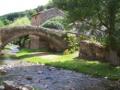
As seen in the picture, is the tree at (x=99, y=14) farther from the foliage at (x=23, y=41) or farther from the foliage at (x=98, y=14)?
the foliage at (x=23, y=41)

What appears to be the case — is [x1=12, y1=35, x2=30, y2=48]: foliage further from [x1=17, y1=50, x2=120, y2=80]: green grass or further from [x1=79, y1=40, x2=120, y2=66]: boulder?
[x1=17, y1=50, x2=120, y2=80]: green grass

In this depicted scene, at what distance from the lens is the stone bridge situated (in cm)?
6181

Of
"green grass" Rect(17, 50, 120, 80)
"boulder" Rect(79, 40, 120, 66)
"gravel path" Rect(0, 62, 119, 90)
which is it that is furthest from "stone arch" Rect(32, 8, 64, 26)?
"gravel path" Rect(0, 62, 119, 90)

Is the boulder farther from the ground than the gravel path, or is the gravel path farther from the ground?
the boulder

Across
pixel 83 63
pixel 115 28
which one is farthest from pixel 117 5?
pixel 83 63

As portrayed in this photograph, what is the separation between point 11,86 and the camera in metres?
24.2

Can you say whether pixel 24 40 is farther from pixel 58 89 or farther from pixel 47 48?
pixel 58 89

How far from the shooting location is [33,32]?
207 ft

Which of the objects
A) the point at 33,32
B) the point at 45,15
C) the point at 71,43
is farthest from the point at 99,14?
the point at 45,15

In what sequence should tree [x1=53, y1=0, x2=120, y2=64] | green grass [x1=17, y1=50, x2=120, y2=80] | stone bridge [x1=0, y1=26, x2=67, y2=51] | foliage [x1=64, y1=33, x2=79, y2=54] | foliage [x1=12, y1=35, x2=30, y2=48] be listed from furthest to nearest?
1. foliage [x1=12, y1=35, x2=30, y2=48]
2. stone bridge [x1=0, y1=26, x2=67, y2=51]
3. foliage [x1=64, y1=33, x2=79, y2=54]
4. tree [x1=53, y1=0, x2=120, y2=64]
5. green grass [x1=17, y1=50, x2=120, y2=80]

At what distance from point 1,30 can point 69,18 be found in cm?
2440

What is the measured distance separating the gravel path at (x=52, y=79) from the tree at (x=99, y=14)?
14.9 ft

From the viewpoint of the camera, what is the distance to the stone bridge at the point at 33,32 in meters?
61.8

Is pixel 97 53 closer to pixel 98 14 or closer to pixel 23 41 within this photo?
pixel 98 14
